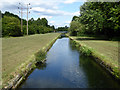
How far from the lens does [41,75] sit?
8.38m

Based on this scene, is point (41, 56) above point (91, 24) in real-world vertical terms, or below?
below

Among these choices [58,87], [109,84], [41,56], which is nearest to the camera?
[58,87]

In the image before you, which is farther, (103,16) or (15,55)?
(103,16)

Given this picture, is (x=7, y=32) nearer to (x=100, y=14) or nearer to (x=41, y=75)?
(x=100, y=14)

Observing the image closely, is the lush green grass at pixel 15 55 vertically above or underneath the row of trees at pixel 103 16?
underneath

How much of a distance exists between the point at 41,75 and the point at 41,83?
1.37 metres

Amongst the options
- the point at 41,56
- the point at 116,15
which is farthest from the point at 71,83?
the point at 116,15

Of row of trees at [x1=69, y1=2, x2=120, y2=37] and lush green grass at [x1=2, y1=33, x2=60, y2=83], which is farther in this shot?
row of trees at [x1=69, y1=2, x2=120, y2=37]

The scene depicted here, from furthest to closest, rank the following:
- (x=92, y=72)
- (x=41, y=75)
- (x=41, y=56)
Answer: (x=41, y=56)
(x=92, y=72)
(x=41, y=75)

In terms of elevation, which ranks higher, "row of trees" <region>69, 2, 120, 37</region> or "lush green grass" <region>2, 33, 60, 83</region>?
"row of trees" <region>69, 2, 120, 37</region>

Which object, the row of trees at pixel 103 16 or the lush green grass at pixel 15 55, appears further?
the row of trees at pixel 103 16

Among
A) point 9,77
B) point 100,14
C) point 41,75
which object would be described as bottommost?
point 41,75

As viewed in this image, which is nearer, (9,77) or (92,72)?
(9,77)

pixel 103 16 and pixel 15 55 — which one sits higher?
pixel 103 16
